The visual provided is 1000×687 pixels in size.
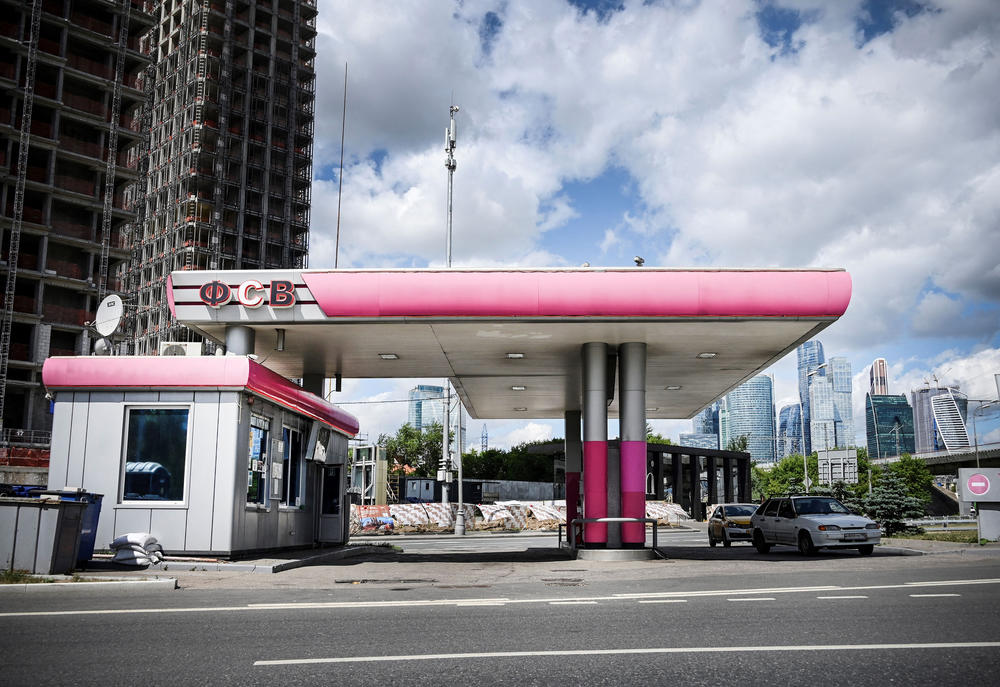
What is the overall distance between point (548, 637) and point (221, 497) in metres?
10.3

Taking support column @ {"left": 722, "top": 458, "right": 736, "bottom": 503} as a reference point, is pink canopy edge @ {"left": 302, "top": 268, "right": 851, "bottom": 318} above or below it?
above

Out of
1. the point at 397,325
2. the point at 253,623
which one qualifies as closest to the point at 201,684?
the point at 253,623

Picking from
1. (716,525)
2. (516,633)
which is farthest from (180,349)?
(716,525)

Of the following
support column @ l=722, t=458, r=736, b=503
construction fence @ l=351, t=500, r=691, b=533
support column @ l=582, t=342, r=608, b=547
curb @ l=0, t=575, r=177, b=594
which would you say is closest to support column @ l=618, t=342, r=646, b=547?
support column @ l=582, t=342, r=608, b=547

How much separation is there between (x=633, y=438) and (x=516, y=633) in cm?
1315

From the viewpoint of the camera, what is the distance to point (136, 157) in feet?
229

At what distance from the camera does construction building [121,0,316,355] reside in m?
88.9

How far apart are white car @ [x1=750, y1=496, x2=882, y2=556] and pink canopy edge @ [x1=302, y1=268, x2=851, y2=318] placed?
5.82 meters

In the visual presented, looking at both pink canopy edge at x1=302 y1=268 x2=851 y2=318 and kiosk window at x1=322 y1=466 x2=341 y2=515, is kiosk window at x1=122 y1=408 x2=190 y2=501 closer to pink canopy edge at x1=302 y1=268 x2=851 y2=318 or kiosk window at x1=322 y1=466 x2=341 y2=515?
pink canopy edge at x1=302 y1=268 x2=851 y2=318

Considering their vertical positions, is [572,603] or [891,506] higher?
[891,506]

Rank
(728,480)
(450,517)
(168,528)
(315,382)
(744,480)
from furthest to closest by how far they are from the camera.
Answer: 1. (728,480)
2. (744,480)
3. (450,517)
4. (315,382)
5. (168,528)

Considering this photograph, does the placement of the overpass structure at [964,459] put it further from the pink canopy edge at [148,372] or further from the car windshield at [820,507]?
the pink canopy edge at [148,372]

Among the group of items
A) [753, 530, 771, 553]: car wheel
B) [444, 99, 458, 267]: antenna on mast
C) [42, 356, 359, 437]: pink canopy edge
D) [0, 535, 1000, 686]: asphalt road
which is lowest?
[753, 530, 771, 553]: car wheel

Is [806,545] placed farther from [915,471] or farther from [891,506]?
[915,471]
